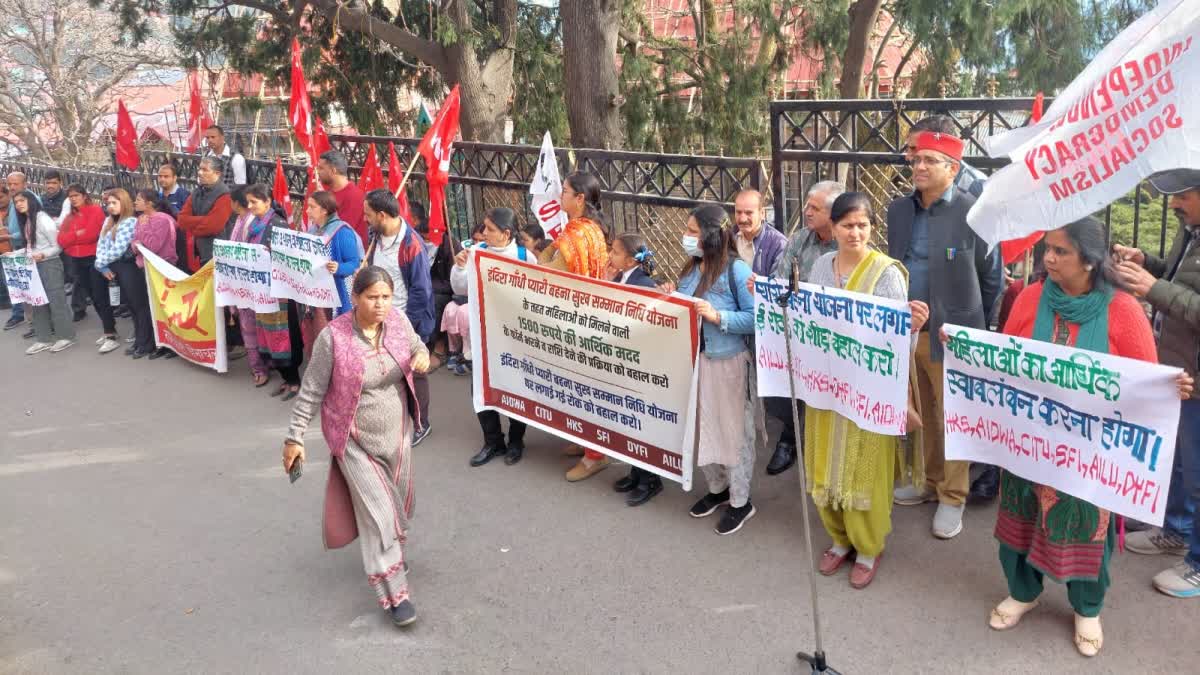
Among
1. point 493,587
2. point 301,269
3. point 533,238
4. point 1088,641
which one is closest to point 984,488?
point 1088,641

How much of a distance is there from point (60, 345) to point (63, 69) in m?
13.3

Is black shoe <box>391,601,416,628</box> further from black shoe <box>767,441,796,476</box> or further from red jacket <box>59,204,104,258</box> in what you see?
red jacket <box>59,204,104,258</box>

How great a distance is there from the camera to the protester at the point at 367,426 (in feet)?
15.1

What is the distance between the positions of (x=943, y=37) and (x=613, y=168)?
573 centimetres

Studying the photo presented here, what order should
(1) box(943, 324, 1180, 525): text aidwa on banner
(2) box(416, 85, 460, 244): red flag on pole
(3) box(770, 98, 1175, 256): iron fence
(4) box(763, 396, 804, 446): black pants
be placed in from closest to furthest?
(1) box(943, 324, 1180, 525): text aidwa on banner → (3) box(770, 98, 1175, 256): iron fence → (4) box(763, 396, 804, 446): black pants → (2) box(416, 85, 460, 244): red flag on pole

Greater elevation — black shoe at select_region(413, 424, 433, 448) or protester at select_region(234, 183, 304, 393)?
protester at select_region(234, 183, 304, 393)

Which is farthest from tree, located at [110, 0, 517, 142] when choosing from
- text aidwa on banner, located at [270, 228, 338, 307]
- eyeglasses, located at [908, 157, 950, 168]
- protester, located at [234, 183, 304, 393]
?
eyeglasses, located at [908, 157, 950, 168]

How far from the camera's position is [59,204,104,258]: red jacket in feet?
34.8

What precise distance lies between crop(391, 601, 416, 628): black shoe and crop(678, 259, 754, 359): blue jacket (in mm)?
1968

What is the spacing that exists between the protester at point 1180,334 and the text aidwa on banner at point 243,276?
6496mm

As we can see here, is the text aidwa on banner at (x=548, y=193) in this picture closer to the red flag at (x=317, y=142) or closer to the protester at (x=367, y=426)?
the red flag at (x=317, y=142)

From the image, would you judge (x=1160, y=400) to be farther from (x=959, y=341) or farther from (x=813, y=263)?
(x=813, y=263)

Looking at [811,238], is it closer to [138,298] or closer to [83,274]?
[138,298]

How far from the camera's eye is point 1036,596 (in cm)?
427
